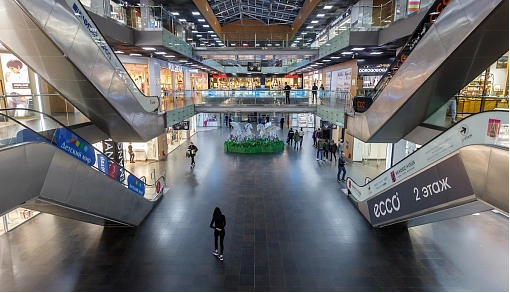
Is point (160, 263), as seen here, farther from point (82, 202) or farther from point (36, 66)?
point (36, 66)

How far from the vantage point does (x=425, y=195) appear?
5859mm

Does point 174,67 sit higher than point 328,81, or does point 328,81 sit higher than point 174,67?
point 174,67

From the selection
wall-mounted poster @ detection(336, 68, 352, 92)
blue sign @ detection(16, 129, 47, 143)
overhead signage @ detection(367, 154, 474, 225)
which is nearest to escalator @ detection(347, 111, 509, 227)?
overhead signage @ detection(367, 154, 474, 225)

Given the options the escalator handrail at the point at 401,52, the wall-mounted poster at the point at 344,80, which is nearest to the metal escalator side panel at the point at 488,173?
the escalator handrail at the point at 401,52

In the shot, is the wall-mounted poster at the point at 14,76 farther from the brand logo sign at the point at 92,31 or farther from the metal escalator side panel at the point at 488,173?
the metal escalator side panel at the point at 488,173

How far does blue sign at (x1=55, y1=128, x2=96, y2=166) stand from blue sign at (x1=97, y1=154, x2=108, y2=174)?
275 mm

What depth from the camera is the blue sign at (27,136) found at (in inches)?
178

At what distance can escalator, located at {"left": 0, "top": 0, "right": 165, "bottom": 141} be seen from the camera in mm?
5035

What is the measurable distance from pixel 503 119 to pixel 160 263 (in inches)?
291

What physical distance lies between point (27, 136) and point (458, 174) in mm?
7012

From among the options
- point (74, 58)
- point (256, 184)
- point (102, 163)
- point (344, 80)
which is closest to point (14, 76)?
point (102, 163)

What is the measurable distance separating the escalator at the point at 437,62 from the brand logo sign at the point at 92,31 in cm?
773

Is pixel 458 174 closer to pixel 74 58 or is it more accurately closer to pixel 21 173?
pixel 21 173

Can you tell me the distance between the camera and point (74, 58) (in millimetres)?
5883
